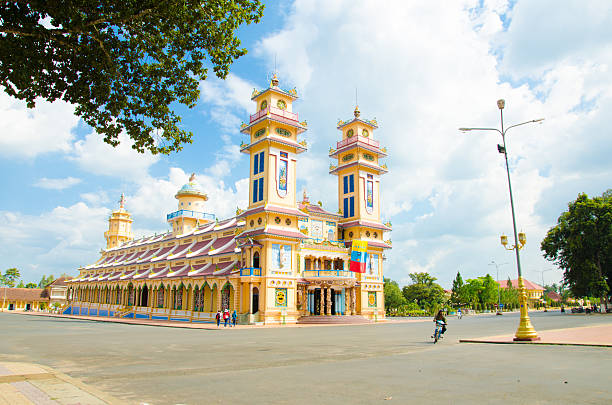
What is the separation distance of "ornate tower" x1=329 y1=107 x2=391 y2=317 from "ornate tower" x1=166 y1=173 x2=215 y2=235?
23.4 m

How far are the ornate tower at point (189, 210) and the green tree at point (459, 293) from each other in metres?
52.5

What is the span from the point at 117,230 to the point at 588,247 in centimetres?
8517

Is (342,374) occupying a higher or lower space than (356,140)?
lower

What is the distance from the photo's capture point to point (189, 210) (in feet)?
216

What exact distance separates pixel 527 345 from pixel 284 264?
1118 inches

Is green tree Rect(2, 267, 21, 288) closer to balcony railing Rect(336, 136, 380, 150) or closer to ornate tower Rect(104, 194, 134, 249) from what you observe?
ornate tower Rect(104, 194, 134, 249)

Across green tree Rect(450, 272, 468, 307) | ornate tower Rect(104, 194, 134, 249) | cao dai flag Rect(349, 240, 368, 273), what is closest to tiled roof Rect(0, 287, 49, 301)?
ornate tower Rect(104, 194, 134, 249)

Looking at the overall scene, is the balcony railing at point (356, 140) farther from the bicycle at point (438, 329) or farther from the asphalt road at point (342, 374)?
the asphalt road at point (342, 374)

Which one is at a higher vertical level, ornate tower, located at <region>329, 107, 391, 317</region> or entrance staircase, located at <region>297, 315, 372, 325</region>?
ornate tower, located at <region>329, 107, 391, 317</region>

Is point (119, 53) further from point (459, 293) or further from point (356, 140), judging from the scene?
point (459, 293)

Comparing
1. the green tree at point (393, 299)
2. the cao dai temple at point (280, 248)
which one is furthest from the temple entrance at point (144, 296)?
the green tree at point (393, 299)

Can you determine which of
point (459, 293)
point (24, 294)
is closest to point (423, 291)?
point (459, 293)

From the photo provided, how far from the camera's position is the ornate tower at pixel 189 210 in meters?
64.9

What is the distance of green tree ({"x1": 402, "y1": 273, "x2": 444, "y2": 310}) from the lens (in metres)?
77.9
